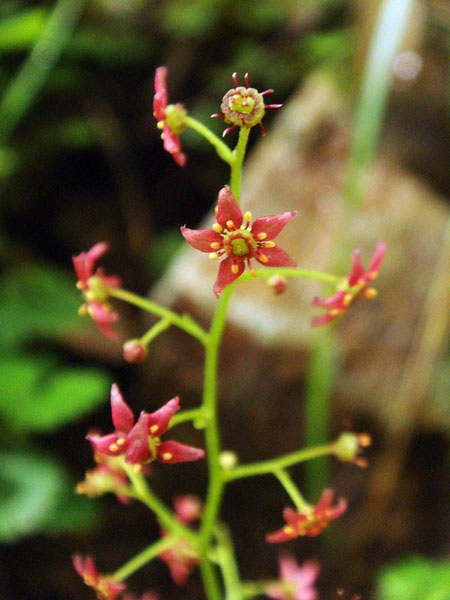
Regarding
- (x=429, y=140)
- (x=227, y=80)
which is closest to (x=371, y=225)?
(x=429, y=140)

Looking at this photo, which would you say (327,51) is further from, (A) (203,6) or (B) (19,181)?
(B) (19,181)

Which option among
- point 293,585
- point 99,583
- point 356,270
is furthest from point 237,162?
point 293,585

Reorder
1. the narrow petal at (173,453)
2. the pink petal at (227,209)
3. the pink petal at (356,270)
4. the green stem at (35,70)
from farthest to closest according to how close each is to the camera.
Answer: the green stem at (35,70) → the pink petal at (356,270) → the narrow petal at (173,453) → the pink petal at (227,209)

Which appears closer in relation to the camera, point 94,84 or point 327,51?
point 327,51

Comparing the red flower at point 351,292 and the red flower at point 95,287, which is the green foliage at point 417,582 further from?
the red flower at point 95,287

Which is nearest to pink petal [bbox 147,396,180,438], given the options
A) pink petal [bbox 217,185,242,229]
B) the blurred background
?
pink petal [bbox 217,185,242,229]

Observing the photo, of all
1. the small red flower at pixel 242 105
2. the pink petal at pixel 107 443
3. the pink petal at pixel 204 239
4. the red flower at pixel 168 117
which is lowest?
the pink petal at pixel 107 443

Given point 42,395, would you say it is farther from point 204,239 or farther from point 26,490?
point 204,239

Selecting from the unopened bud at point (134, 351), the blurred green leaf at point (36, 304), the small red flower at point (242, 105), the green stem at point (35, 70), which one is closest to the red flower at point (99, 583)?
the unopened bud at point (134, 351)
